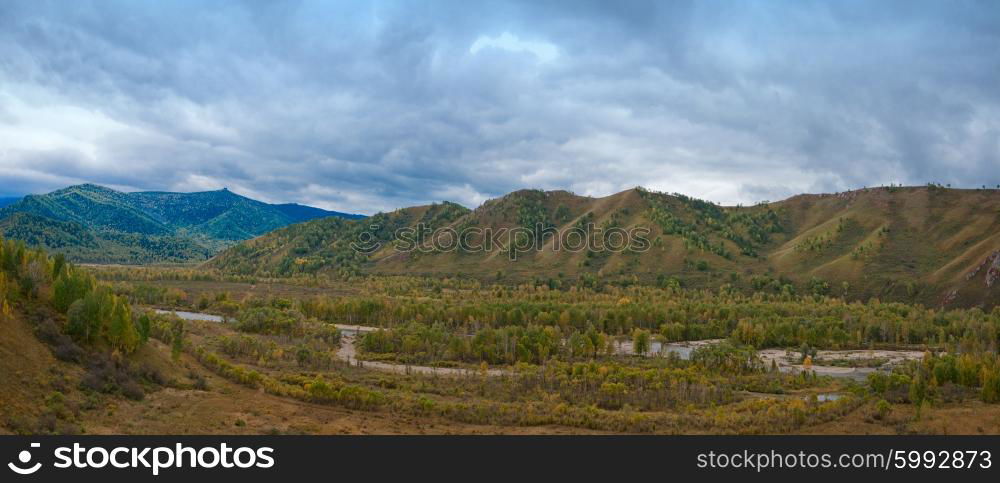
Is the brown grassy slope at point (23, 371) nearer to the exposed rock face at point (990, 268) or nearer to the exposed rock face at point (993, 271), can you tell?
the exposed rock face at point (993, 271)

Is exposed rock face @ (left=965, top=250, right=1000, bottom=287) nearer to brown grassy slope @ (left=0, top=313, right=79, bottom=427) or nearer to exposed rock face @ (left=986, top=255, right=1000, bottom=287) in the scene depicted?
exposed rock face @ (left=986, top=255, right=1000, bottom=287)

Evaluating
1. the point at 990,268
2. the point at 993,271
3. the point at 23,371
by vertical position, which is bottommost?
the point at 23,371

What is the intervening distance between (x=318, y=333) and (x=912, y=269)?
160m

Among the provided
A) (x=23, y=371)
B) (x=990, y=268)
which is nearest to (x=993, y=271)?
(x=990, y=268)

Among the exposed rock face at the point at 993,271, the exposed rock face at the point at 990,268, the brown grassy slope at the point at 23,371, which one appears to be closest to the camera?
the brown grassy slope at the point at 23,371

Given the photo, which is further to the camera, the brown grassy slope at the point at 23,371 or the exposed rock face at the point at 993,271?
the exposed rock face at the point at 993,271

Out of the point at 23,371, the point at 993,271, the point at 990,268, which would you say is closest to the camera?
the point at 23,371

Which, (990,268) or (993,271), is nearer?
(993,271)

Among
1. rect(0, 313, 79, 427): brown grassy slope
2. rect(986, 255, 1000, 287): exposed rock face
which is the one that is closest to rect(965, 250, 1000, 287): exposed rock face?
rect(986, 255, 1000, 287): exposed rock face

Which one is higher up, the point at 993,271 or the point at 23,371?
the point at 993,271

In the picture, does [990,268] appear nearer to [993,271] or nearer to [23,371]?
[993,271]

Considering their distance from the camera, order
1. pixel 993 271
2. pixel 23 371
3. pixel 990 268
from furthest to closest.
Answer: pixel 990 268, pixel 993 271, pixel 23 371

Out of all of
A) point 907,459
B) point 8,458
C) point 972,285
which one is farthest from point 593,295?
point 8,458

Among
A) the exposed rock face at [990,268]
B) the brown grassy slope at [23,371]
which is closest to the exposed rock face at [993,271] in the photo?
the exposed rock face at [990,268]
